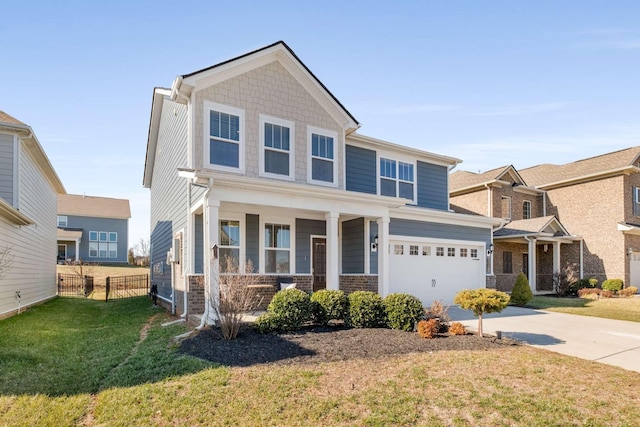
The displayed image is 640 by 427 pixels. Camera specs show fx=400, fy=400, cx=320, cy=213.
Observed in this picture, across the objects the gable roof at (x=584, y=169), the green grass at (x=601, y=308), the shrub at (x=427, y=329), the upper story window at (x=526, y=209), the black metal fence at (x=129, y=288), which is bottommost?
the black metal fence at (x=129, y=288)

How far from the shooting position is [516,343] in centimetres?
798

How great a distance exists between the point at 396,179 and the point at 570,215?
14.5 metres

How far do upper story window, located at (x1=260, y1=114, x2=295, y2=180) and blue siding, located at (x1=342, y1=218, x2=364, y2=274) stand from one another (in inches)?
120

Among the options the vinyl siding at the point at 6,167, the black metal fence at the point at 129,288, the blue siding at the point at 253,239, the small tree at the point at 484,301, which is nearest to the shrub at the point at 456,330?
the small tree at the point at 484,301

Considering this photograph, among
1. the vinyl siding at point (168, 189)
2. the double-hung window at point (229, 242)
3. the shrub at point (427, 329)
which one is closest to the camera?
the shrub at point (427, 329)

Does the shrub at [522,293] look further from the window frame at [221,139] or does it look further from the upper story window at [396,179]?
the window frame at [221,139]

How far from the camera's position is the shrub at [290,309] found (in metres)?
8.30

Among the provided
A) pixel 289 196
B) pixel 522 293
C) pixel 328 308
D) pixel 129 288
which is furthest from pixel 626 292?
pixel 129 288

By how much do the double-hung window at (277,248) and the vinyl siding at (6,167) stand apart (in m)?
7.51

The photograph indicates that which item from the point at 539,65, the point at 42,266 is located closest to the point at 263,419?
the point at 539,65

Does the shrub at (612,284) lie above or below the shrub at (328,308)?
below

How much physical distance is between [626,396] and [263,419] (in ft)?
15.3

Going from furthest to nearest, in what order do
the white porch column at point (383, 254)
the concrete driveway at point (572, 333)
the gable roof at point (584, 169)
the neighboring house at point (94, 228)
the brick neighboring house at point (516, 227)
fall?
the neighboring house at point (94, 228), the gable roof at point (584, 169), the brick neighboring house at point (516, 227), the white porch column at point (383, 254), the concrete driveway at point (572, 333)

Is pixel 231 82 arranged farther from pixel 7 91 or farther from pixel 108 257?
pixel 108 257
